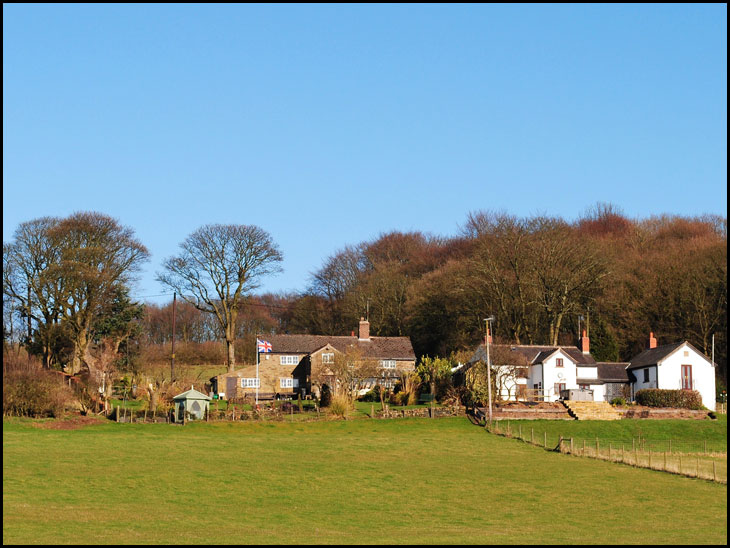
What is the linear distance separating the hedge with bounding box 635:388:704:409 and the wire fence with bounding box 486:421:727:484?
11451mm

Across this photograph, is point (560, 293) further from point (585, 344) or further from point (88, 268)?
point (88, 268)

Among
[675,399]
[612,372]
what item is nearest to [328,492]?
[675,399]

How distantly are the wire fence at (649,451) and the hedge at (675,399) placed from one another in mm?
11451

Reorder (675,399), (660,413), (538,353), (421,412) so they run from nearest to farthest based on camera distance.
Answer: (421,412), (660,413), (675,399), (538,353)

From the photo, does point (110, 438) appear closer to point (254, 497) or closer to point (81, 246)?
point (254, 497)

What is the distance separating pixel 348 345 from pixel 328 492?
45.0 m

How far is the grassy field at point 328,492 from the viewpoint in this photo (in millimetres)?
25188

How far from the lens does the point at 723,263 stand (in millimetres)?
75062

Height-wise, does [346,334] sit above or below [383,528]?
above

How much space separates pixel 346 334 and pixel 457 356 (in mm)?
22958

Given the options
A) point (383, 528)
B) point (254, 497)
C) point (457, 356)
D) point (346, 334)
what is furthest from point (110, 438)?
point (346, 334)

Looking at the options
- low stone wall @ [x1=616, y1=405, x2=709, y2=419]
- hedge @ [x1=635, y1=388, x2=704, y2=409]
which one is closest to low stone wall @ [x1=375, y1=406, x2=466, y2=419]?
low stone wall @ [x1=616, y1=405, x2=709, y2=419]

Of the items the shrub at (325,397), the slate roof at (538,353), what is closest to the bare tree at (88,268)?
the shrub at (325,397)

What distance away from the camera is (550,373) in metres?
69.4
